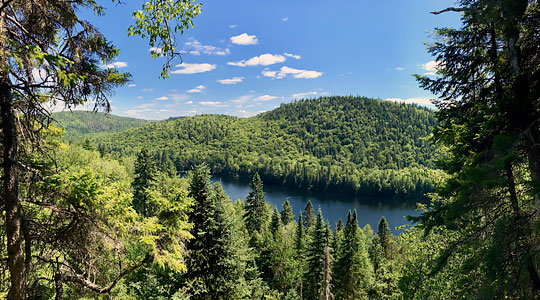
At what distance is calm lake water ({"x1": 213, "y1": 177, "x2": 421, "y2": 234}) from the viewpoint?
69.9 meters

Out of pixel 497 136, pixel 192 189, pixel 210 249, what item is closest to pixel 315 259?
pixel 210 249

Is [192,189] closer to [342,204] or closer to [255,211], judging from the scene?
[255,211]

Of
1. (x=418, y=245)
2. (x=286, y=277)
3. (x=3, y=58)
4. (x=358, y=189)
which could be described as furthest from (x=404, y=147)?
(x=3, y=58)

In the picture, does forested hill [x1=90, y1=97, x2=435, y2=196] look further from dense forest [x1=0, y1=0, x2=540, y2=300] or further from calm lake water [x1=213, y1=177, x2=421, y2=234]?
dense forest [x1=0, y1=0, x2=540, y2=300]

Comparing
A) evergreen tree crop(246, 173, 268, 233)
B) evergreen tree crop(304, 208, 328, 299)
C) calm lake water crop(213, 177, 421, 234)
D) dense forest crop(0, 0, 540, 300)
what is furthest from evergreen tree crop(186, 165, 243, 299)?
calm lake water crop(213, 177, 421, 234)

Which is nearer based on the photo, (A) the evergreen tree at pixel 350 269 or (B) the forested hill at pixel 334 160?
(A) the evergreen tree at pixel 350 269

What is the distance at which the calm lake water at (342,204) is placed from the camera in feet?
229

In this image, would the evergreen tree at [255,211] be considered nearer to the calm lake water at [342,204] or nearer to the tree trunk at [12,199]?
the tree trunk at [12,199]

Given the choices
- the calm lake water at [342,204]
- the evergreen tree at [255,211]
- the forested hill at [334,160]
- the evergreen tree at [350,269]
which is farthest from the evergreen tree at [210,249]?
the calm lake water at [342,204]

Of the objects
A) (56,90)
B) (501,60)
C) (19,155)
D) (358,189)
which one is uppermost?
(501,60)

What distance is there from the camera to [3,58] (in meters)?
3.05

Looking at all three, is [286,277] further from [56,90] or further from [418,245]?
[56,90]

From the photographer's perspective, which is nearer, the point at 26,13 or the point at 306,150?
the point at 26,13

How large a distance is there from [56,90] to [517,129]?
7.85m
